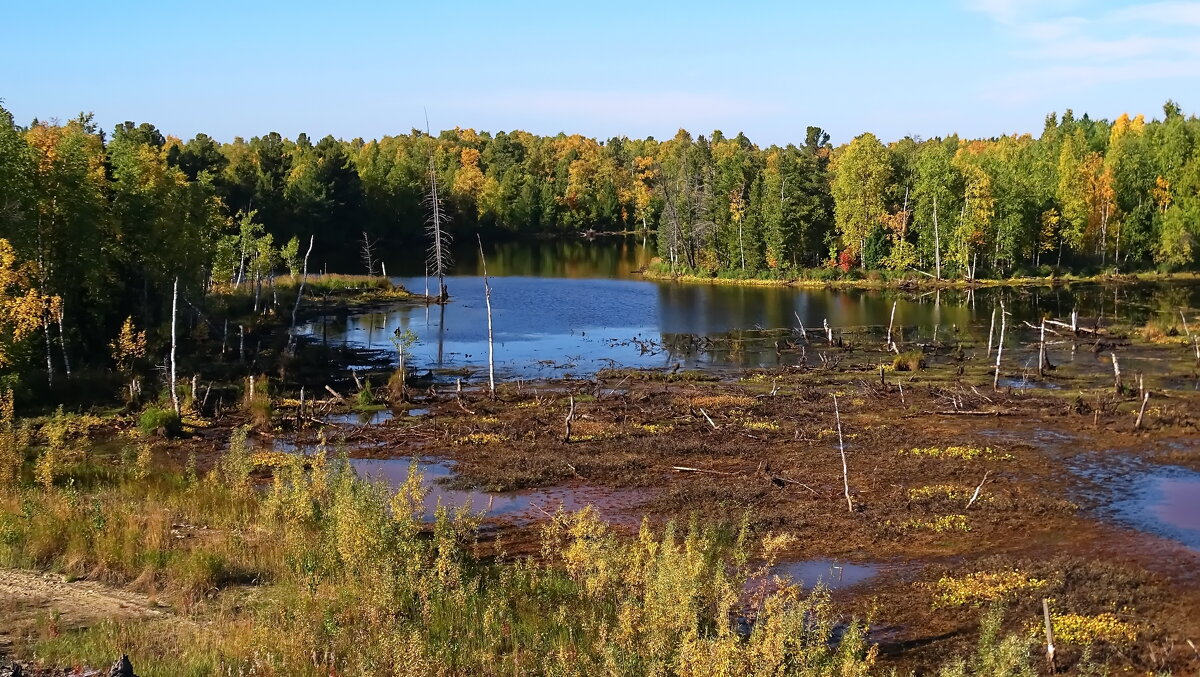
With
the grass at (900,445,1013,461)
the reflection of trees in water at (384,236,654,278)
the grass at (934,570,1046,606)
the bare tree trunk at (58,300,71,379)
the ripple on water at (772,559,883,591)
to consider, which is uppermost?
the reflection of trees in water at (384,236,654,278)

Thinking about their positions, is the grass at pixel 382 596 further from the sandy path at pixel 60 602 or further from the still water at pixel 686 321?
the still water at pixel 686 321

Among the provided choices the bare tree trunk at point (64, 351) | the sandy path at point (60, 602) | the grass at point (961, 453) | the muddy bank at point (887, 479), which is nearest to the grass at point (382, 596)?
the sandy path at point (60, 602)

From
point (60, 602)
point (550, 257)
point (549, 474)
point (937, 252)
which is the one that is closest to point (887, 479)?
point (549, 474)

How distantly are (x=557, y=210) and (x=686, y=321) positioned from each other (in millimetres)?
90742

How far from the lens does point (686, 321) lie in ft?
201

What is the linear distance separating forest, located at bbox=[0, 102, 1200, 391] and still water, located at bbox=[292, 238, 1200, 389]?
8407 millimetres

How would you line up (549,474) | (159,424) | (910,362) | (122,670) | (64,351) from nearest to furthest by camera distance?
(122,670), (549,474), (159,424), (64,351), (910,362)

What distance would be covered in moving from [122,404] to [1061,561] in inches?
1135

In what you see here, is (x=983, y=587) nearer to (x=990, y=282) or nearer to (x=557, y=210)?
(x=990, y=282)

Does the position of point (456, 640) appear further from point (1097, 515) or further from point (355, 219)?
point (355, 219)

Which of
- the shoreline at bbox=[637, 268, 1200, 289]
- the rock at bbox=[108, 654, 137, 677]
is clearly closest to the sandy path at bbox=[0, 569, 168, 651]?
the rock at bbox=[108, 654, 137, 677]

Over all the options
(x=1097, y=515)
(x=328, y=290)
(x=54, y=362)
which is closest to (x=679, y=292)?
(x=328, y=290)

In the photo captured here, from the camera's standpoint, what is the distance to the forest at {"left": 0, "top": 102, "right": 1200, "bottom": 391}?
3391 centimetres

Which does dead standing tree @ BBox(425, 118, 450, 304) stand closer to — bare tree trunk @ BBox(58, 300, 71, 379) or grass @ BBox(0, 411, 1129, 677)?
bare tree trunk @ BBox(58, 300, 71, 379)
